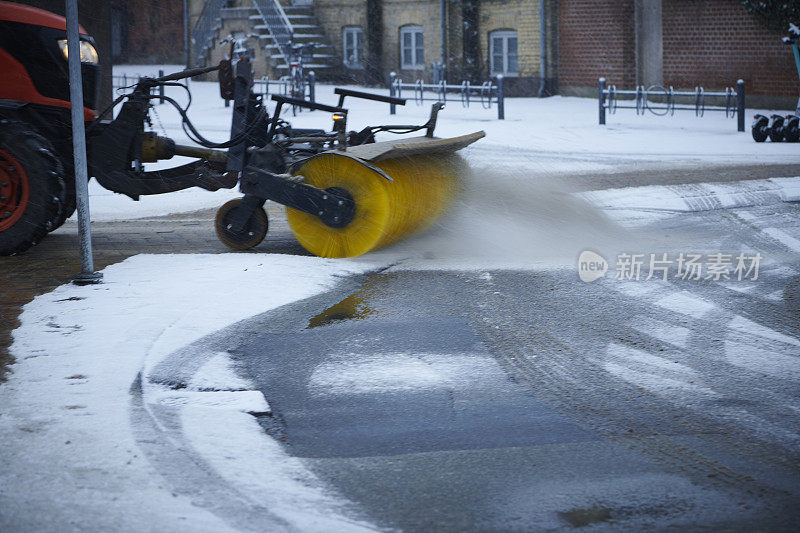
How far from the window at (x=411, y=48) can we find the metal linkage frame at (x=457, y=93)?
1.10m

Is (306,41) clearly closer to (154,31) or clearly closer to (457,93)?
(457,93)

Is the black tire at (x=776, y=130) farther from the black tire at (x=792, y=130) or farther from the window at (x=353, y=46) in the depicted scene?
the window at (x=353, y=46)

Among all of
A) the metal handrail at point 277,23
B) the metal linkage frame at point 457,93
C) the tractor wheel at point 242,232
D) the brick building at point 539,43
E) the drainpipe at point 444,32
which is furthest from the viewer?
the metal handrail at point 277,23

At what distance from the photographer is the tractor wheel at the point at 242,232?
903cm

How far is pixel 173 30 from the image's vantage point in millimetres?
42062

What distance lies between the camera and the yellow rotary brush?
8336 millimetres

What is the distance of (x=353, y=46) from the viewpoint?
113 ft

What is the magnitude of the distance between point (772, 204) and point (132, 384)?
27.9 feet

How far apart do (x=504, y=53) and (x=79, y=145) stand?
972 inches

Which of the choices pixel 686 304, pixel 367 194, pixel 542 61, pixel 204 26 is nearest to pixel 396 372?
pixel 686 304

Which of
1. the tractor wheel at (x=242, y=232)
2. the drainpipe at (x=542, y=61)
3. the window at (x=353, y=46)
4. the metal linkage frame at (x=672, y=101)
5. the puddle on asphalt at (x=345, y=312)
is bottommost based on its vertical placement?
the puddle on asphalt at (x=345, y=312)

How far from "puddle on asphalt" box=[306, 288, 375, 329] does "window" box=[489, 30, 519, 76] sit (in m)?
24.4

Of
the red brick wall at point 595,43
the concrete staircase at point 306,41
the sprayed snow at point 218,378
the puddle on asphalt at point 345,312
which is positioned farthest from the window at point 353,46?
the sprayed snow at point 218,378

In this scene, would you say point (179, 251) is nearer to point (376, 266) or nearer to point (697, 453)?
point (376, 266)
